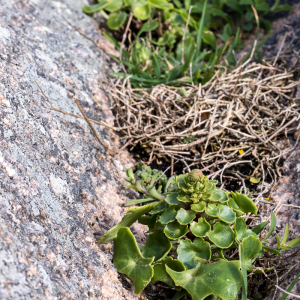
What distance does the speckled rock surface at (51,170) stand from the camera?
0.89 m

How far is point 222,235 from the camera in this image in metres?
1.08

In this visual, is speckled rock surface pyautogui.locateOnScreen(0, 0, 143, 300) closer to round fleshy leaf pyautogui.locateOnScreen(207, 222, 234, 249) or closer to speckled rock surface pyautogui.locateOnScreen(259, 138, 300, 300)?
round fleshy leaf pyautogui.locateOnScreen(207, 222, 234, 249)

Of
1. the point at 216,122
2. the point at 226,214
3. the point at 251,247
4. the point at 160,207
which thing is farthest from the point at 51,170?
the point at 216,122

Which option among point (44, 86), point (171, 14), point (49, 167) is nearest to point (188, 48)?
point (171, 14)

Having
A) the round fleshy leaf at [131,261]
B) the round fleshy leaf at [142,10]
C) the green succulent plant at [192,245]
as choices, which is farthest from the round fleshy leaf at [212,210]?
the round fleshy leaf at [142,10]

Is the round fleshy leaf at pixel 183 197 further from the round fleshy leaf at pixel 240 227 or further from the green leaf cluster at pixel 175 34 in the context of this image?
the green leaf cluster at pixel 175 34

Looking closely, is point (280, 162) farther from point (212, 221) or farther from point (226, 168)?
point (212, 221)

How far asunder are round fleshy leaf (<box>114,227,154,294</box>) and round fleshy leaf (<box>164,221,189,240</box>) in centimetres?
10

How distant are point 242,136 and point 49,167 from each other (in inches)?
42.3

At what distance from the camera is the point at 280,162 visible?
5.50ft

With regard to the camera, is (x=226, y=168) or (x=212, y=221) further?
(x=226, y=168)

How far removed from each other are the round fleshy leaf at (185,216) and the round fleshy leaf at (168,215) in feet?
0.08

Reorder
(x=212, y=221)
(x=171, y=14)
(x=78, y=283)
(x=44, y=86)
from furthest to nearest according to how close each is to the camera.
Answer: (x=171, y=14) → (x=44, y=86) → (x=212, y=221) → (x=78, y=283)

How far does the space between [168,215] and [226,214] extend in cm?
20
